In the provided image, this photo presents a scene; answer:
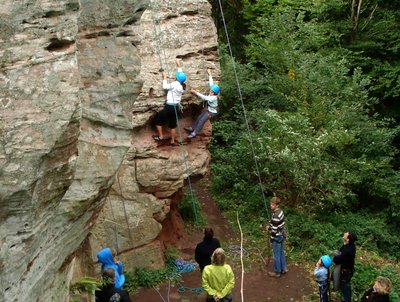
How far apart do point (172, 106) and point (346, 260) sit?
420cm

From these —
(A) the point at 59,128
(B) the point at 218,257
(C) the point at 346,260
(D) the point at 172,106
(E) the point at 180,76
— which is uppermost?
(A) the point at 59,128

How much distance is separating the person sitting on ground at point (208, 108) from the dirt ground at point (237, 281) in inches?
82.7

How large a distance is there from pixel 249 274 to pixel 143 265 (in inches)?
81.5

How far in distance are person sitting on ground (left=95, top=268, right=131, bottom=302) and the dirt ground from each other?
3.49m

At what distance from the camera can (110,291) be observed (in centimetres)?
668

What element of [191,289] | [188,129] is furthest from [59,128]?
[188,129]

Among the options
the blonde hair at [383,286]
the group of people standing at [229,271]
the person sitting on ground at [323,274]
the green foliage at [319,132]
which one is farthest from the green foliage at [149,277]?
the blonde hair at [383,286]

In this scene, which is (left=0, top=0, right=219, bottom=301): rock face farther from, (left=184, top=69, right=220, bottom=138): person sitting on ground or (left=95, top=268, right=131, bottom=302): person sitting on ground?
(left=184, top=69, right=220, bottom=138): person sitting on ground

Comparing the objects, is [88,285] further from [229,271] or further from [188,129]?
[188,129]

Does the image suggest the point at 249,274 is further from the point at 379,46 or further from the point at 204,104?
A: the point at 379,46

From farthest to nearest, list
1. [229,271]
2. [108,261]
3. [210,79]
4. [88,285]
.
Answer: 1. [210,79]
2. [229,271]
3. [108,261]
4. [88,285]

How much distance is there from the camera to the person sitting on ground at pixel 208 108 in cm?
1095

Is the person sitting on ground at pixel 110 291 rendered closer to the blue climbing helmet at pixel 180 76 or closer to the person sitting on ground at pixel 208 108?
the blue climbing helmet at pixel 180 76

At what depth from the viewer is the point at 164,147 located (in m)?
11.1
